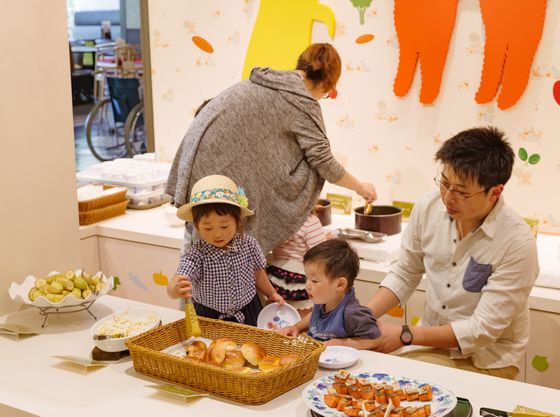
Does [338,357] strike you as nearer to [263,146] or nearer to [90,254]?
[263,146]

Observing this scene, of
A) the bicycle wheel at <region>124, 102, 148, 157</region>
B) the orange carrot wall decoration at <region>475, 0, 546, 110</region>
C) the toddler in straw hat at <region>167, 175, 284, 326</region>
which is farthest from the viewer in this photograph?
the bicycle wheel at <region>124, 102, 148, 157</region>

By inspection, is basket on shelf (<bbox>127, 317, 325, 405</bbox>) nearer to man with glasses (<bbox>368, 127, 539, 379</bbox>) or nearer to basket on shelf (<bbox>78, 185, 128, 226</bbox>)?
man with glasses (<bbox>368, 127, 539, 379</bbox>)

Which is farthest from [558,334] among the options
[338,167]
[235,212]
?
[235,212]

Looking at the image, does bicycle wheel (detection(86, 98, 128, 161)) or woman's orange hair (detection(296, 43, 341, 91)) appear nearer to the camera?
woman's orange hair (detection(296, 43, 341, 91))

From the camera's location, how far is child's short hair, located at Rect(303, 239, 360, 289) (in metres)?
2.15

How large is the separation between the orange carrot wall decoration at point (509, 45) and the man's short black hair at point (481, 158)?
123 centimetres

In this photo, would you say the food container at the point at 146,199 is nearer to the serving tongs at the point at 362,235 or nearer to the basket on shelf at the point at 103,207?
the basket on shelf at the point at 103,207

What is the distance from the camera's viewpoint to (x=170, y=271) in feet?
12.0

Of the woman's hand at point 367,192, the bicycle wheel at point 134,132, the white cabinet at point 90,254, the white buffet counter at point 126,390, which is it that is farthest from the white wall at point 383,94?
the bicycle wheel at point 134,132

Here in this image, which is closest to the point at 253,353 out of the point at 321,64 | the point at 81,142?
the point at 321,64

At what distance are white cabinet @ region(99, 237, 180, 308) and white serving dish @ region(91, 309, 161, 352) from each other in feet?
4.64

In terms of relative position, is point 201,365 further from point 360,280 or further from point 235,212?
point 360,280

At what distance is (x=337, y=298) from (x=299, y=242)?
94 centimetres

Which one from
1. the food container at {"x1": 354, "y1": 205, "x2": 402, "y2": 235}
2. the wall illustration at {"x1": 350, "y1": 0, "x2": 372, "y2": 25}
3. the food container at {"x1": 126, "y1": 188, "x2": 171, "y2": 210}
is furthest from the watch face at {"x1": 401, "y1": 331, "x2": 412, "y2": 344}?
the food container at {"x1": 126, "y1": 188, "x2": 171, "y2": 210}
